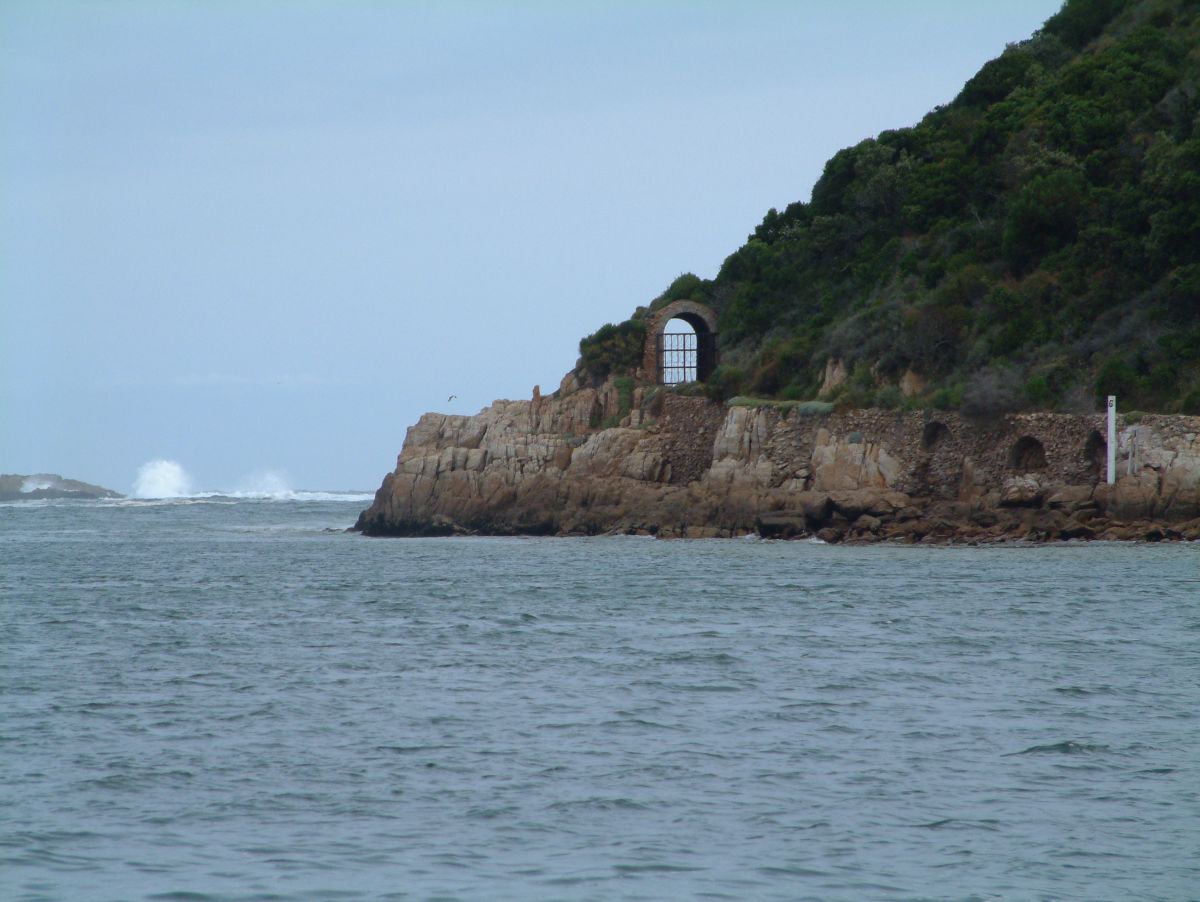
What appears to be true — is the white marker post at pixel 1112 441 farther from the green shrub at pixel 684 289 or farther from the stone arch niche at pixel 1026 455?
the green shrub at pixel 684 289

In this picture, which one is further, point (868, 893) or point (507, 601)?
point (507, 601)

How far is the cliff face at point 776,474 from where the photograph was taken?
39.7m

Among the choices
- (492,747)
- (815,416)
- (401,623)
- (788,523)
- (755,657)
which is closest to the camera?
(492,747)

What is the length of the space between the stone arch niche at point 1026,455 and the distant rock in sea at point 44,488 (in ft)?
393

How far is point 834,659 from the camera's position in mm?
20391

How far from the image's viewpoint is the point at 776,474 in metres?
48.3

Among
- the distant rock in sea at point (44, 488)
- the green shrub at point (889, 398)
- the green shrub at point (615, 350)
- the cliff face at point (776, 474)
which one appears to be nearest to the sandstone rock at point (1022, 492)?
the cliff face at point (776, 474)

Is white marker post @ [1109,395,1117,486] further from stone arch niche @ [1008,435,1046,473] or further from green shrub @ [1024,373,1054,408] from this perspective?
green shrub @ [1024,373,1054,408]

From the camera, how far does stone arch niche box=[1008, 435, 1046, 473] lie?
4344 centimetres

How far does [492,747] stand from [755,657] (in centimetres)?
686

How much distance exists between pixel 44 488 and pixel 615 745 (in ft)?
491

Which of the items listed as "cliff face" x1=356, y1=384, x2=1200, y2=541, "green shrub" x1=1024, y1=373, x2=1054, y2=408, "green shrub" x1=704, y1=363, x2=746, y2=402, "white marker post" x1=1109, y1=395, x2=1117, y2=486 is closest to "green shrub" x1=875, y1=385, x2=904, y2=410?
"cliff face" x1=356, y1=384, x2=1200, y2=541

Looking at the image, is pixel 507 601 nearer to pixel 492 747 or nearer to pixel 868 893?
pixel 492 747

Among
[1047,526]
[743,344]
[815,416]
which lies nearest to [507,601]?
[1047,526]
